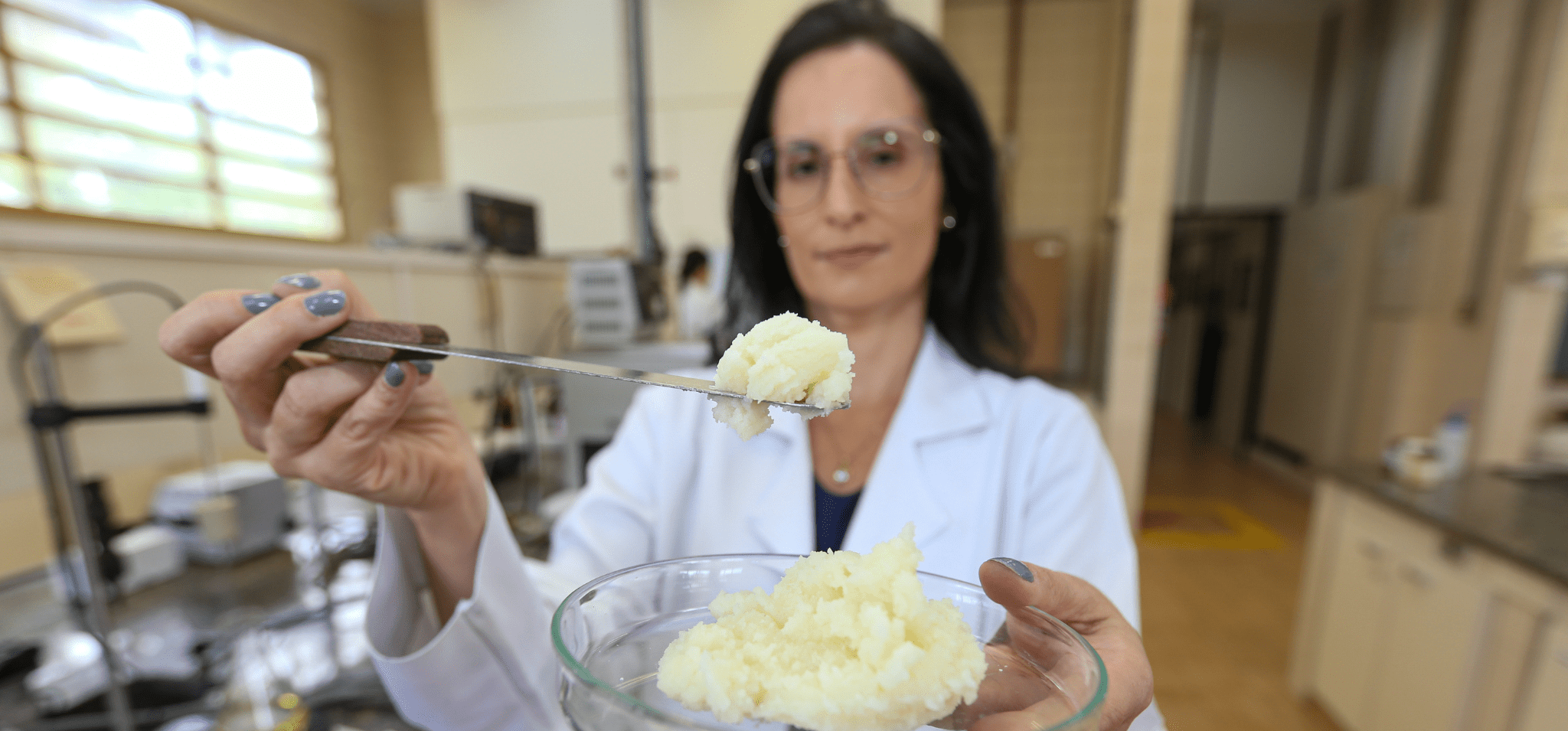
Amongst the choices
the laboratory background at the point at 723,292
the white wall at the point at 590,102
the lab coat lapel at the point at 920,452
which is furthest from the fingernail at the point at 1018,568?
the white wall at the point at 590,102

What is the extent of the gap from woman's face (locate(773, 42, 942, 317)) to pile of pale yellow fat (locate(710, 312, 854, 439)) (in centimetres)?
49

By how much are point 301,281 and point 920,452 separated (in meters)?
0.70

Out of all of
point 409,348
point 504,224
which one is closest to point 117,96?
point 504,224

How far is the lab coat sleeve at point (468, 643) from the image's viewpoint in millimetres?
548

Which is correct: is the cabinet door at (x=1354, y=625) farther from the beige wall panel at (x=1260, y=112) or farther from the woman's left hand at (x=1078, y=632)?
the beige wall panel at (x=1260, y=112)

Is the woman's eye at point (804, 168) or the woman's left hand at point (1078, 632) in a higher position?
the woman's eye at point (804, 168)

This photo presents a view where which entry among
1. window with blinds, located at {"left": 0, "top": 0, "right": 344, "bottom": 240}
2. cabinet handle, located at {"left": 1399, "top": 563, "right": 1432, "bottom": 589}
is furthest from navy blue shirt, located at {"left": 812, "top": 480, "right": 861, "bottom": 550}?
cabinet handle, located at {"left": 1399, "top": 563, "right": 1432, "bottom": 589}

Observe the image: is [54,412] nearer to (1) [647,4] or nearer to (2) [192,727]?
(2) [192,727]

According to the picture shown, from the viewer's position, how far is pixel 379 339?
0.43 metres

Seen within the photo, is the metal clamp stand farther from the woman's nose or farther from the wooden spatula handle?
the woman's nose

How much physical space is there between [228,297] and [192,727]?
1.06 m

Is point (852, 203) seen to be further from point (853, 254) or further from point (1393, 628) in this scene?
point (1393, 628)

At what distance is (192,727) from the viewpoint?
101cm

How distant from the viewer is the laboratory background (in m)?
0.97
